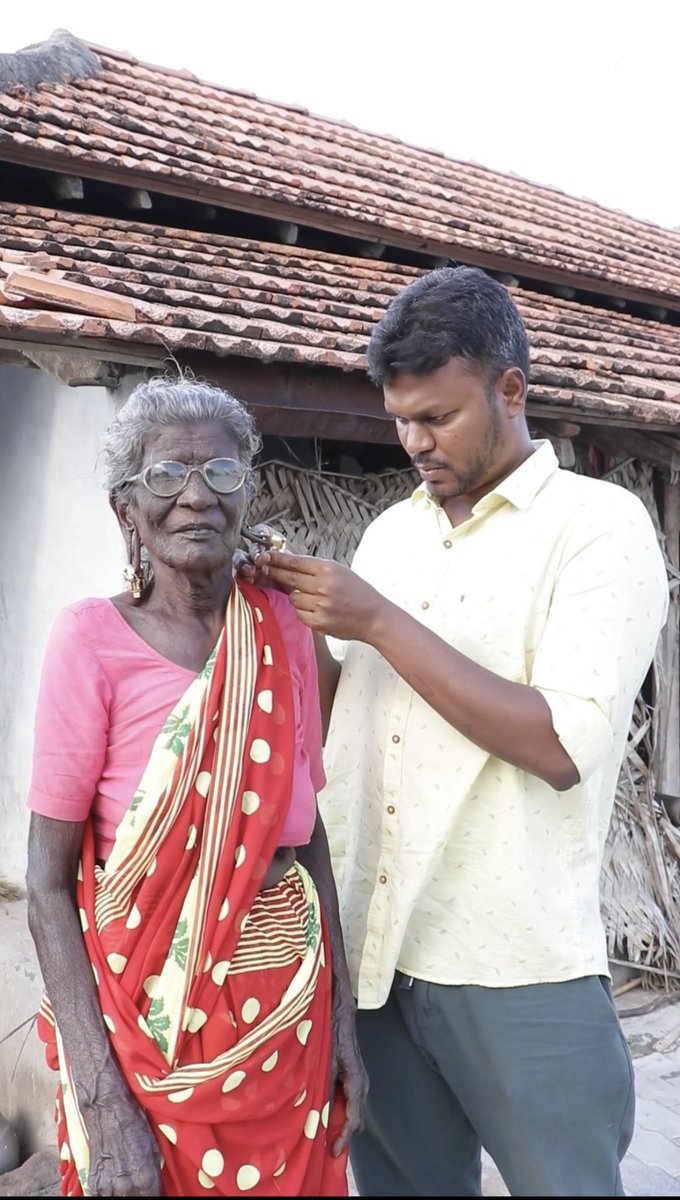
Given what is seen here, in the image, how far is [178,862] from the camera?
161 centimetres

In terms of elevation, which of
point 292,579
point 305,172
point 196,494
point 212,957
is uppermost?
point 305,172

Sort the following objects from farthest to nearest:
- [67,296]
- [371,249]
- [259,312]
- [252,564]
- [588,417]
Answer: [371,249] → [588,417] → [259,312] → [67,296] → [252,564]

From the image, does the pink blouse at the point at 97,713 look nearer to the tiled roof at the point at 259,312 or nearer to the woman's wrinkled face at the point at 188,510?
the woman's wrinkled face at the point at 188,510

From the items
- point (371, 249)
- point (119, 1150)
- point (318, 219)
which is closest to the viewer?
point (119, 1150)

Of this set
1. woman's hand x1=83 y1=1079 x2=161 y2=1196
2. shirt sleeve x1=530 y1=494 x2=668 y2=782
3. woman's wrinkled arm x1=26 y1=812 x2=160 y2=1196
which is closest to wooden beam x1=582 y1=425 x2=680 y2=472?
shirt sleeve x1=530 y1=494 x2=668 y2=782

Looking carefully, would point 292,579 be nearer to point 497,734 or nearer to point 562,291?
point 497,734

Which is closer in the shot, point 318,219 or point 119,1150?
point 119,1150

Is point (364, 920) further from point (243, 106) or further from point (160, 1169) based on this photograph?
point (243, 106)

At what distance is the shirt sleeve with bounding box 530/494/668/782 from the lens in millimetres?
1589

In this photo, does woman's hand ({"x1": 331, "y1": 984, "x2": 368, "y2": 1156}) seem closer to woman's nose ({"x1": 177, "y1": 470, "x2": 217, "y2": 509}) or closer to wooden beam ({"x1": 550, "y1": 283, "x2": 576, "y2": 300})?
woman's nose ({"x1": 177, "y1": 470, "x2": 217, "y2": 509})

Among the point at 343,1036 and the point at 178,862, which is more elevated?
the point at 178,862

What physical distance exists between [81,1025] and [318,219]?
4780 mm

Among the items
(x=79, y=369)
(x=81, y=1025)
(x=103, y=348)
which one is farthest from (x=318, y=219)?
(x=81, y=1025)

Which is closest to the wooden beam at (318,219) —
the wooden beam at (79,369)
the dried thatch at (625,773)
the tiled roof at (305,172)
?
the tiled roof at (305,172)
